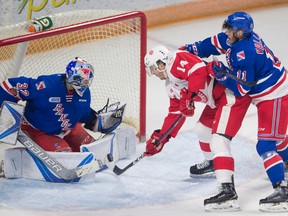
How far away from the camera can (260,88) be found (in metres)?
4.46

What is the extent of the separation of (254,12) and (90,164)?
3396 millimetres

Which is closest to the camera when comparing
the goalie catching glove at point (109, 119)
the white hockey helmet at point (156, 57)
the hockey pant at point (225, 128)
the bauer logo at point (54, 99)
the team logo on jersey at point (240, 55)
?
the team logo on jersey at point (240, 55)

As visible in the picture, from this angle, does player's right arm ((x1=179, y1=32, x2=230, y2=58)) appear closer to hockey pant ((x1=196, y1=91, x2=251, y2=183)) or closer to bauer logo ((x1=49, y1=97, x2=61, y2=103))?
hockey pant ((x1=196, y1=91, x2=251, y2=183))

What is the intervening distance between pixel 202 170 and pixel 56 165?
2.32ft

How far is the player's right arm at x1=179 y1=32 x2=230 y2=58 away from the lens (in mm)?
4715

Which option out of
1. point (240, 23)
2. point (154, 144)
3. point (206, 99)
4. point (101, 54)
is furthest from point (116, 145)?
point (240, 23)

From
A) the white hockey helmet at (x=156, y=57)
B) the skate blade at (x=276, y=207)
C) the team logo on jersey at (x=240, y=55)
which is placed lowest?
the skate blade at (x=276, y=207)

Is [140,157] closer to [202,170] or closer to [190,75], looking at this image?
[202,170]

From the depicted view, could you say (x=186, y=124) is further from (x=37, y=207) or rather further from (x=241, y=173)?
(x=37, y=207)

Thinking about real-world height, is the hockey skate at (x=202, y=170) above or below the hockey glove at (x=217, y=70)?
below

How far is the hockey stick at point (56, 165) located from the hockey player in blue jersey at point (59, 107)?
121mm

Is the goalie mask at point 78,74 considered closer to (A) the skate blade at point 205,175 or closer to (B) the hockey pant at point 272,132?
(A) the skate blade at point 205,175

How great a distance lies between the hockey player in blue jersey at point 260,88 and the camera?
4.35 m

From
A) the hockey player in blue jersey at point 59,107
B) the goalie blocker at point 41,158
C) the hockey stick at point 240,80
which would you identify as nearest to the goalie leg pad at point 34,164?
the goalie blocker at point 41,158
